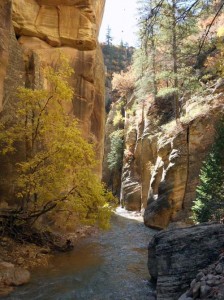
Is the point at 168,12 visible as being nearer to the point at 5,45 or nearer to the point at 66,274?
the point at 5,45

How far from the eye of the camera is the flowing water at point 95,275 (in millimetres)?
9312

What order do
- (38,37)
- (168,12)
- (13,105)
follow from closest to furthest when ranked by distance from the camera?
(168,12)
(13,105)
(38,37)

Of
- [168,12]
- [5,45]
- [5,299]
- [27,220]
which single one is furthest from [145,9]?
[27,220]

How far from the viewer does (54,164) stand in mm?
12992

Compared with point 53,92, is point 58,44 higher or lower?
higher

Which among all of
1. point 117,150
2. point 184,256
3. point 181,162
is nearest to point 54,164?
point 184,256

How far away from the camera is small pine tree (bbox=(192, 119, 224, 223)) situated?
15828 mm

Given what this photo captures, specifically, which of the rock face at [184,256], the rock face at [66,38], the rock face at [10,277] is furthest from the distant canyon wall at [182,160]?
the rock face at [10,277]

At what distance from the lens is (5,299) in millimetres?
8797

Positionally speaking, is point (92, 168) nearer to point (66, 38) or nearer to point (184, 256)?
point (66, 38)

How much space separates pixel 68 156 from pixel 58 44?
1319 cm

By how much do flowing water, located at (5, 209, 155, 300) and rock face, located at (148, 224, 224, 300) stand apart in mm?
1058

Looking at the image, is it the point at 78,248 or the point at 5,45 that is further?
the point at 78,248

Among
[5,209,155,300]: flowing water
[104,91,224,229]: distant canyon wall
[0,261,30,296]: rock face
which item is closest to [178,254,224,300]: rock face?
[5,209,155,300]: flowing water
